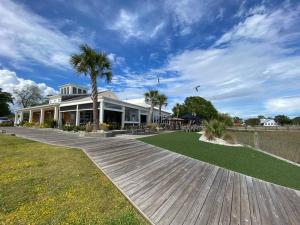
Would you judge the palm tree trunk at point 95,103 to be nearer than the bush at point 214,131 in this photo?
No

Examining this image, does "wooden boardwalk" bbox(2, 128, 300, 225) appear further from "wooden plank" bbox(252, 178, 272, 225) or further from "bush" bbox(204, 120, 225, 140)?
"bush" bbox(204, 120, 225, 140)

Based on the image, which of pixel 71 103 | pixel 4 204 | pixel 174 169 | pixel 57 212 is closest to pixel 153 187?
pixel 174 169

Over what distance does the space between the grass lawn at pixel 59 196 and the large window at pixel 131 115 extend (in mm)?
21404

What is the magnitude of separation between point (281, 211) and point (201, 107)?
5560 centimetres

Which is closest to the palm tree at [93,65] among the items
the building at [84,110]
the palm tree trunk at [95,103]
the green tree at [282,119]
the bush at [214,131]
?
the palm tree trunk at [95,103]

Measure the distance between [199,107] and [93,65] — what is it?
149 feet

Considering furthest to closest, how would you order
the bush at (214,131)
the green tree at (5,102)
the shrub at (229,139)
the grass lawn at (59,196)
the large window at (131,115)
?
the green tree at (5,102) → the large window at (131,115) → the bush at (214,131) → the shrub at (229,139) → the grass lawn at (59,196)

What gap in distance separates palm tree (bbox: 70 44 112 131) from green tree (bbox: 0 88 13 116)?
151 ft

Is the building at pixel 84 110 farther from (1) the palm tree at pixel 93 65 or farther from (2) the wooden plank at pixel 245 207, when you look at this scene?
(2) the wooden plank at pixel 245 207

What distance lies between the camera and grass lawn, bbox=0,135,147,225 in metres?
3.28

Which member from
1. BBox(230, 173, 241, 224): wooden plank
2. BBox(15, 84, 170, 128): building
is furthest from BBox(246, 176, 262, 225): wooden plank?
BBox(15, 84, 170, 128): building

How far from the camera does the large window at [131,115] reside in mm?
27825

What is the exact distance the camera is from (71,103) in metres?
25.3

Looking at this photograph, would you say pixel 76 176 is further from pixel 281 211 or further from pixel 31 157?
pixel 281 211
